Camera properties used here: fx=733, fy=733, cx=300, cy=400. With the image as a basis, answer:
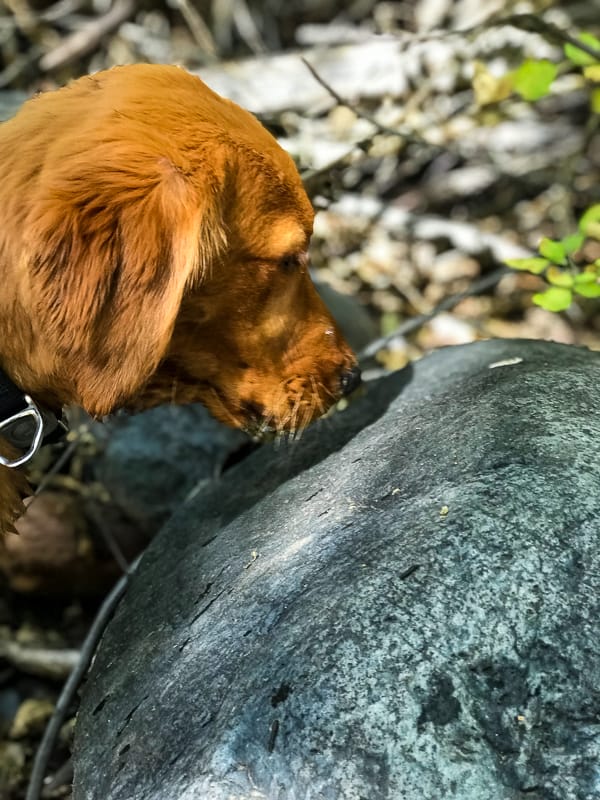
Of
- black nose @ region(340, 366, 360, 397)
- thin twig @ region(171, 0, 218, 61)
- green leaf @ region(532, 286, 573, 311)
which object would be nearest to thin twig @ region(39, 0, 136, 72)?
thin twig @ region(171, 0, 218, 61)

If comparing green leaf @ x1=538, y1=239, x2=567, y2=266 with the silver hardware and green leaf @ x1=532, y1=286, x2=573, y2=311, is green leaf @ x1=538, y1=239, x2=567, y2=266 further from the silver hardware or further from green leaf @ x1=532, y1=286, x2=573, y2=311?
the silver hardware

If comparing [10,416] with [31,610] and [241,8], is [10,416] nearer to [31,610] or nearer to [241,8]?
[31,610]

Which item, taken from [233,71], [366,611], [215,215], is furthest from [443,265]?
[366,611]

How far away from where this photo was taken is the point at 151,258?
176 centimetres

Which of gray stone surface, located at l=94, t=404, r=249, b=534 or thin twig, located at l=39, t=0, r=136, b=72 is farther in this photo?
thin twig, located at l=39, t=0, r=136, b=72

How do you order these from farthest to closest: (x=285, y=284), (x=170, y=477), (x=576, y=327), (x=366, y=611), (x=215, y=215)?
(x=576, y=327) < (x=170, y=477) < (x=285, y=284) < (x=215, y=215) < (x=366, y=611)

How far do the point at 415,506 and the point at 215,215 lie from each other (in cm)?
90

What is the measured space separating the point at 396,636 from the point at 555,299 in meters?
1.42

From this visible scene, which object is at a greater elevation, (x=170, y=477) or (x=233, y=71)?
(x=233, y=71)

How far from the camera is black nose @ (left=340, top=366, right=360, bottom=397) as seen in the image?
241 centimetres

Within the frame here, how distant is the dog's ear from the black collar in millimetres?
178

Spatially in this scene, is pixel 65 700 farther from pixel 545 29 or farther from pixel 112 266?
pixel 545 29

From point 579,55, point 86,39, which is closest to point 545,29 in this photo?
point 579,55

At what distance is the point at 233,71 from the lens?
5461 mm
